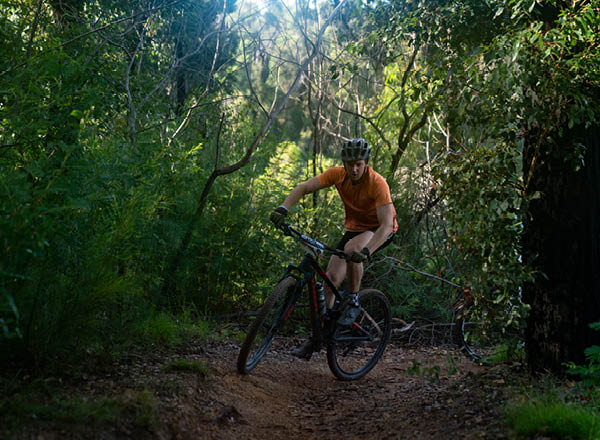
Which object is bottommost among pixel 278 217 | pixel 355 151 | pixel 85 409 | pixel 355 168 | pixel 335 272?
pixel 85 409

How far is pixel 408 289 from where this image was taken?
27.0 ft

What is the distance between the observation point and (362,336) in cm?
623

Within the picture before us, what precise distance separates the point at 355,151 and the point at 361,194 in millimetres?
463

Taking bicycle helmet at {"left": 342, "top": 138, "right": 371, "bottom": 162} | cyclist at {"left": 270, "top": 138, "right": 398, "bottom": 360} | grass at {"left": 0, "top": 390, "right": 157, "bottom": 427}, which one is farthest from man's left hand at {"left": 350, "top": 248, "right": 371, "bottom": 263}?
grass at {"left": 0, "top": 390, "right": 157, "bottom": 427}

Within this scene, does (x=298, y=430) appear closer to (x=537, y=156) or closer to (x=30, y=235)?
(x=30, y=235)

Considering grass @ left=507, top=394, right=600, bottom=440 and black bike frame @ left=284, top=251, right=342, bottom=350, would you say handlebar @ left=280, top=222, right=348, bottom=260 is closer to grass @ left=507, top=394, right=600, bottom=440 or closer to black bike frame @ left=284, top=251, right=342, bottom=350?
black bike frame @ left=284, top=251, right=342, bottom=350

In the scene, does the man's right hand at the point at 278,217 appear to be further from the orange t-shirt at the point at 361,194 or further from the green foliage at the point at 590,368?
the green foliage at the point at 590,368

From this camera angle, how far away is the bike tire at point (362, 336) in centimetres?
584

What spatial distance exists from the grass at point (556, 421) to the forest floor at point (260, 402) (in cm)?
12

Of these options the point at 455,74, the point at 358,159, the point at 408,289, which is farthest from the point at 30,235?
the point at 408,289

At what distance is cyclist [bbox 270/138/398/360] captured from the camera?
545 cm

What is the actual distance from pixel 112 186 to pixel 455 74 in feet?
10.6

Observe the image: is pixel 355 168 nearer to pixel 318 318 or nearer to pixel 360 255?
pixel 360 255

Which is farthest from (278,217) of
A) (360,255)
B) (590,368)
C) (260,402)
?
(590,368)
